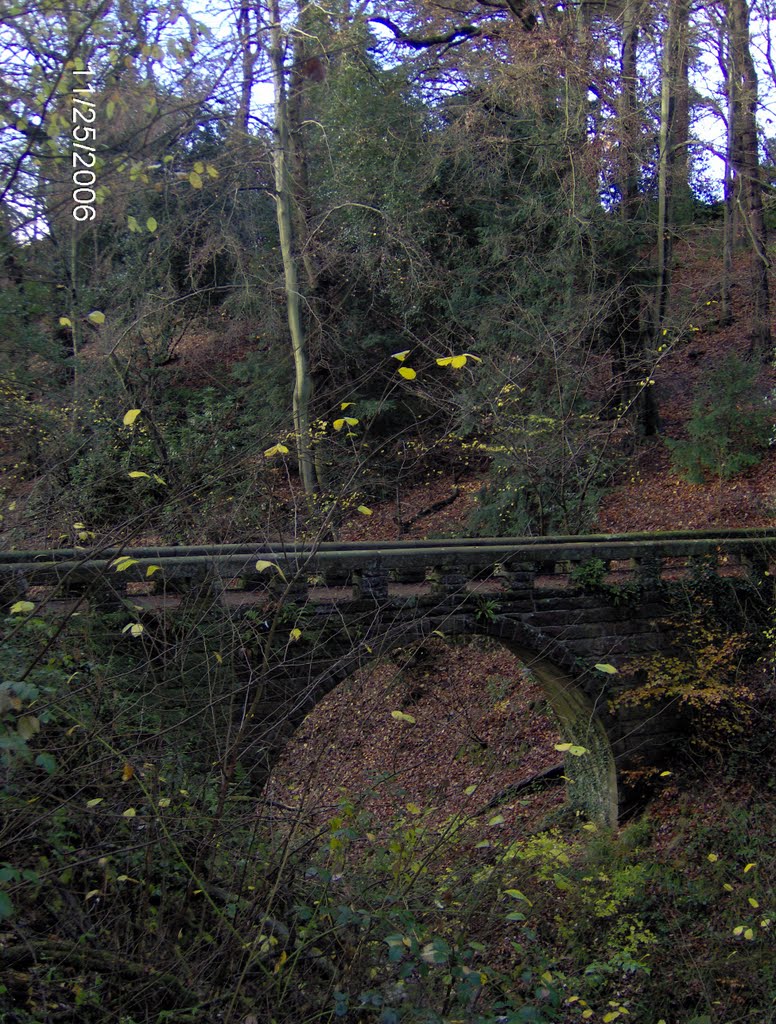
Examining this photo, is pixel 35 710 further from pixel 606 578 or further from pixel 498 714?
pixel 498 714

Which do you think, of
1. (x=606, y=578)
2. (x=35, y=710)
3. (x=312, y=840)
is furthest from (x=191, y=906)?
(x=606, y=578)

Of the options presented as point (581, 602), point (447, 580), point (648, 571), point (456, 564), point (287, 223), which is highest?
point (287, 223)

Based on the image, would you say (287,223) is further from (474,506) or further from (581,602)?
(581,602)

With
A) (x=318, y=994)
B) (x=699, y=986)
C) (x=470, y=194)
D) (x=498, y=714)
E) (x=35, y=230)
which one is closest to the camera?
(x=318, y=994)

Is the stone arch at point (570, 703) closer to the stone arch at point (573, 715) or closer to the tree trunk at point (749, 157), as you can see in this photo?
the stone arch at point (573, 715)

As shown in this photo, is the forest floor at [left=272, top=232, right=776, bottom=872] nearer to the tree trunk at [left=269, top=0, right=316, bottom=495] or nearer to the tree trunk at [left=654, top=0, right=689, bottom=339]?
the tree trunk at [left=654, top=0, right=689, bottom=339]

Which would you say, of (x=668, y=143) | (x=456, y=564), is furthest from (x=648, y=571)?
(x=668, y=143)

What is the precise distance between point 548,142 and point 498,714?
9.32 meters

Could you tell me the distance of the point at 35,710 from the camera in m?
3.67

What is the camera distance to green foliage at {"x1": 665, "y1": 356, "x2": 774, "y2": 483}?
591 inches

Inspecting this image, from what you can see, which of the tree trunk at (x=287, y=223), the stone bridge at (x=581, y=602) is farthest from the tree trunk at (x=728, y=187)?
the stone bridge at (x=581, y=602)

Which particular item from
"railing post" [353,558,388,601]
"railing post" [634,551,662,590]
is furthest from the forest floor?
"railing post" [634,551,662,590]

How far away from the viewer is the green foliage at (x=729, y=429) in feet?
49.3

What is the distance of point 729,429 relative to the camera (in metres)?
15.2
